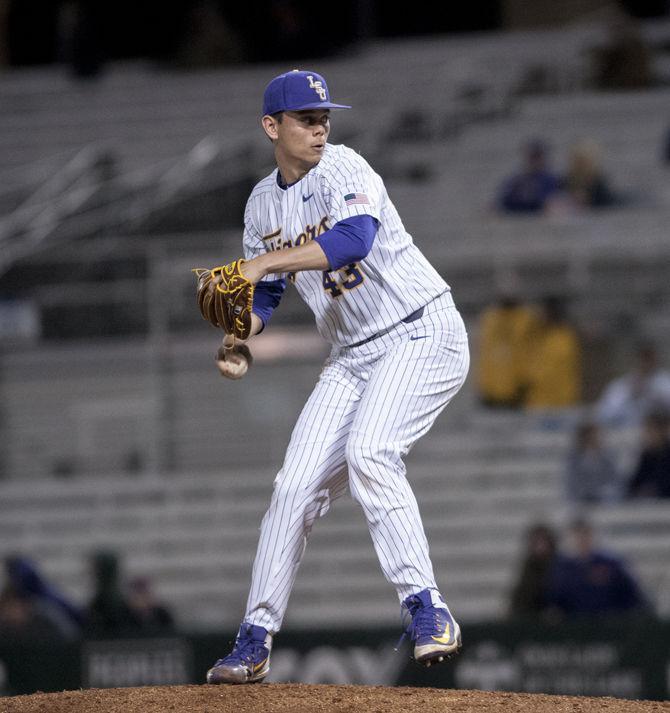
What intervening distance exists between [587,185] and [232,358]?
22.4 ft

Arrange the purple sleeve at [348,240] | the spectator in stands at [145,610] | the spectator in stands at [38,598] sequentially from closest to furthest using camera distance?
the purple sleeve at [348,240] → the spectator in stands at [145,610] → the spectator in stands at [38,598]

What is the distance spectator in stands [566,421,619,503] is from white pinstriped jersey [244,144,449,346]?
487 centimetres

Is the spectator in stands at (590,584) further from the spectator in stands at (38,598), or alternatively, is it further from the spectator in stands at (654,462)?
the spectator in stands at (38,598)

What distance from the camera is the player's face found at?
466cm

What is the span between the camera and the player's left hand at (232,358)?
4.78 metres

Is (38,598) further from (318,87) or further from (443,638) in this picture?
(318,87)

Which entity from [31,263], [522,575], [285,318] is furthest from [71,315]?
[522,575]

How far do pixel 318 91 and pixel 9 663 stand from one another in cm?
509

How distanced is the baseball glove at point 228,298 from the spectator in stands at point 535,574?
448cm

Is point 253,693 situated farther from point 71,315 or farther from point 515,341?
point 71,315

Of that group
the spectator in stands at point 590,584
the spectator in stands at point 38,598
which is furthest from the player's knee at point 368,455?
the spectator in stands at point 38,598

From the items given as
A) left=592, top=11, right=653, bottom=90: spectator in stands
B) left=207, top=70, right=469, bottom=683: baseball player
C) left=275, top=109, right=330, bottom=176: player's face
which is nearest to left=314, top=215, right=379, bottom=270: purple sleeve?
left=207, top=70, right=469, bottom=683: baseball player

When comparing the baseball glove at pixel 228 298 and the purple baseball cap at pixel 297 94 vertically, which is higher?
the purple baseball cap at pixel 297 94

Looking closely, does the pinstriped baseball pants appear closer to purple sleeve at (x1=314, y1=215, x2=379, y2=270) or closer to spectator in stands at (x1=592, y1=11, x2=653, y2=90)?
purple sleeve at (x1=314, y1=215, x2=379, y2=270)
